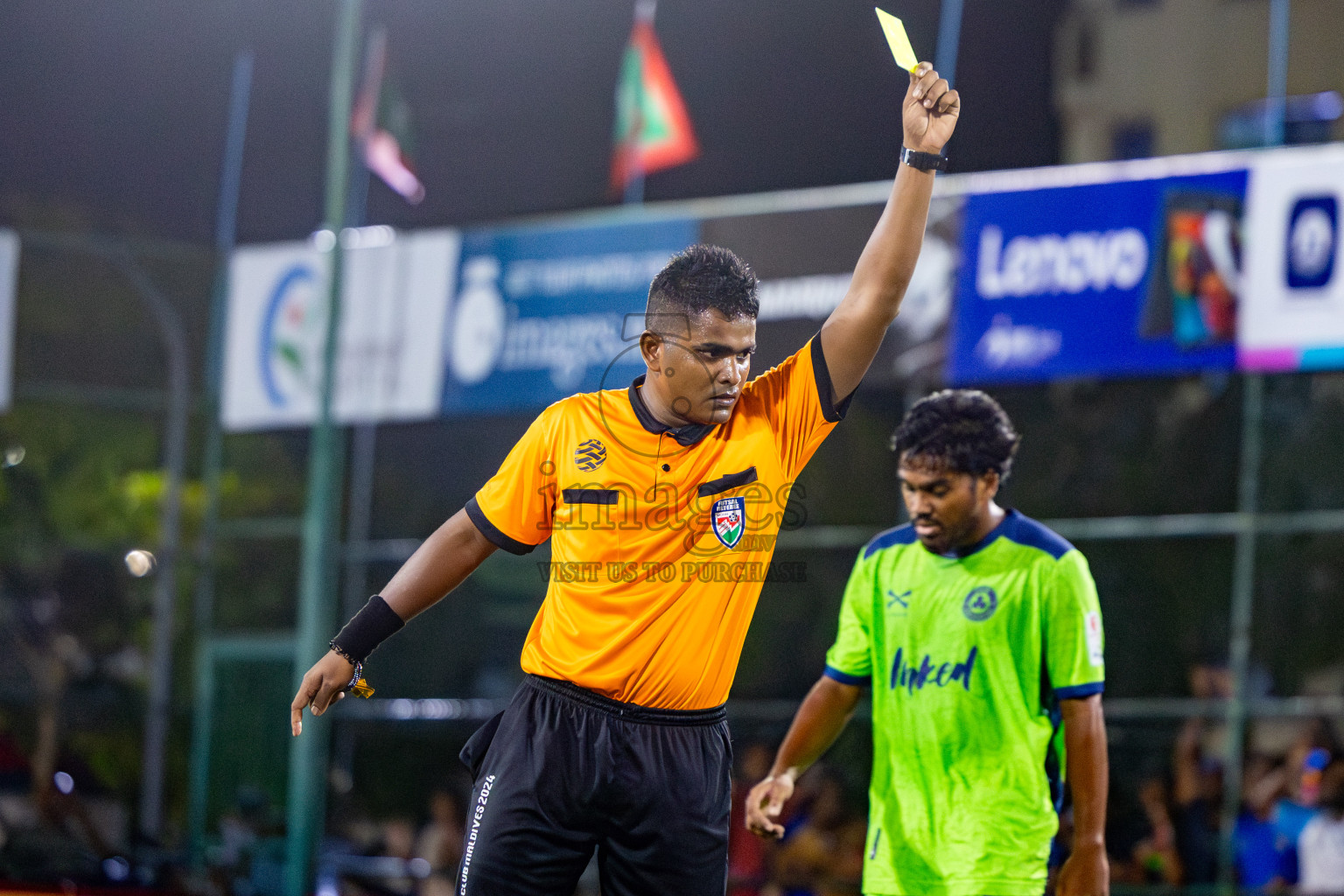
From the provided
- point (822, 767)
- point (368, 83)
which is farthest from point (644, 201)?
point (822, 767)

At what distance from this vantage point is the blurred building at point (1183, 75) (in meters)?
8.71

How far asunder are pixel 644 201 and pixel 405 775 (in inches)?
177

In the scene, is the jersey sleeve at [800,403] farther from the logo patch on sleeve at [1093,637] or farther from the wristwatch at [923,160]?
the logo patch on sleeve at [1093,637]

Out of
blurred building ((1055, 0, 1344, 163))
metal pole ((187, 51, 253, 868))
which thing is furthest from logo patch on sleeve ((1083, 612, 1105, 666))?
metal pole ((187, 51, 253, 868))

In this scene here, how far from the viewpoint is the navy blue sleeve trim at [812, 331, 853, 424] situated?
346 centimetres

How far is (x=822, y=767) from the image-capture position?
9.43 meters

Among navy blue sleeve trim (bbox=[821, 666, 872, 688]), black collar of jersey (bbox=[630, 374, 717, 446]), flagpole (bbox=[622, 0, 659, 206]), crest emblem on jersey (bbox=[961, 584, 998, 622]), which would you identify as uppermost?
flagpole (bbox=[622, 0, 659, 206])

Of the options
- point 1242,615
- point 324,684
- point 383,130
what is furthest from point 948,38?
point 324,684

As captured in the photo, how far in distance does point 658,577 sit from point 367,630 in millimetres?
694

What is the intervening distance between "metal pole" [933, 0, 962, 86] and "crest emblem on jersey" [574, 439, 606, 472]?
23.2 feet

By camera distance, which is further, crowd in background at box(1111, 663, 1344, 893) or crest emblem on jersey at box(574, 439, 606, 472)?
crowd in background at box(1111, 663, 1344, 893)

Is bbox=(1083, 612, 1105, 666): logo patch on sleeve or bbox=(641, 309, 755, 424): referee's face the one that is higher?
bbox=(641, 309, 755, 424): referee's face

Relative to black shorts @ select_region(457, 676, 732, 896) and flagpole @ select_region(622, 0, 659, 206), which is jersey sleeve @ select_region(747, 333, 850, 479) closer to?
black shorts @ select_region(457, 676, 732, 896)

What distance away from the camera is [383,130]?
1228 cm
